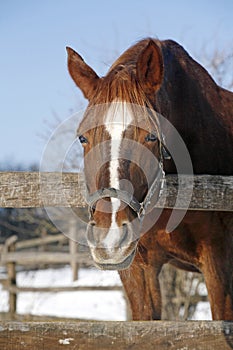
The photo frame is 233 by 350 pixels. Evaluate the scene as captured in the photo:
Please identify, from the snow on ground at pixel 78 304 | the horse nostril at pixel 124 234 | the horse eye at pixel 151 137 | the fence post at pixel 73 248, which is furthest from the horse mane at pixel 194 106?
the fence post at pixel 73 248

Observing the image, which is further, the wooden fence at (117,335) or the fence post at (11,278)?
the fence post at (11,278)

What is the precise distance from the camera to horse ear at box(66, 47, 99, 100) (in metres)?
3.22

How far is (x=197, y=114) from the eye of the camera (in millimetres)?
3834

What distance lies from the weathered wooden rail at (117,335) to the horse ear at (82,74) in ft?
4.29

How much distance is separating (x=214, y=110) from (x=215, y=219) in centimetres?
81

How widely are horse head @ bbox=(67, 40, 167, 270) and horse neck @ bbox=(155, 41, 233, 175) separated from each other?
1.59ft

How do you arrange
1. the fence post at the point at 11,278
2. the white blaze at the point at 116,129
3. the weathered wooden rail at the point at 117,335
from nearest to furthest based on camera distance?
the weathered wooden rail at the point at 117,335 < the white blaze at the point at 116,129 < the fence post at the point at 11,278

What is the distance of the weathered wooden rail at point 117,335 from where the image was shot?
247cm

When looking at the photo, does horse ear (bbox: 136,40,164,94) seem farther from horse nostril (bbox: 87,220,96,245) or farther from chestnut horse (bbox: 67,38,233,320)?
horse nostril (bbox: 87,220,96,245)

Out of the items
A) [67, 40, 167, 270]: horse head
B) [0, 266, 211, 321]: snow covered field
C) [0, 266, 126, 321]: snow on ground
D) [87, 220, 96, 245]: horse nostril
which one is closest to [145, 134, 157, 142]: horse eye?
[67, 40, 167, 270]: horse head

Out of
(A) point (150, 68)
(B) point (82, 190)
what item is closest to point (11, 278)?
(B) point (82, 190)

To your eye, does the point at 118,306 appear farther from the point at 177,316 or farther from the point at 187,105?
the point at 187,105

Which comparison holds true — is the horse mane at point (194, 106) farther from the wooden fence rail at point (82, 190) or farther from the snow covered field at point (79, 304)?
the snow covered field at point (79, 304)

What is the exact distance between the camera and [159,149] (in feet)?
9.94
